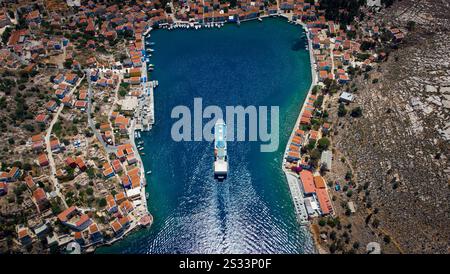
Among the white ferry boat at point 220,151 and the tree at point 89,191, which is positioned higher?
the white ferry boat at point 220,151

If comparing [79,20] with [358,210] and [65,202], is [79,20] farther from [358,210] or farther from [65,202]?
[358,210]

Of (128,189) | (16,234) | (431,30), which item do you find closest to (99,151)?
(128,189)

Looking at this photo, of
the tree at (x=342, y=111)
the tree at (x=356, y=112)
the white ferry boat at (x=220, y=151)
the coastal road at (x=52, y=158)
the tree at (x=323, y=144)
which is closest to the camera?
the coastal road at (x=52, y=158)

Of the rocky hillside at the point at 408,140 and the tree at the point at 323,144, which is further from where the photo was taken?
the tree at the point at 323,144

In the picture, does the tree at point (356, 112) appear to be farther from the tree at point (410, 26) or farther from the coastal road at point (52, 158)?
the coastal road at point (52, 158)

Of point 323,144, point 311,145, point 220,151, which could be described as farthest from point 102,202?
point 323,144

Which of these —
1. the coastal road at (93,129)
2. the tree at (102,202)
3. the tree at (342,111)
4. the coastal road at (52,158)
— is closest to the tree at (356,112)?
the tree at (342,111)

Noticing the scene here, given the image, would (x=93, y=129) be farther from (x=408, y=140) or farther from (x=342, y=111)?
(x=408, y=140)
